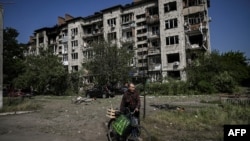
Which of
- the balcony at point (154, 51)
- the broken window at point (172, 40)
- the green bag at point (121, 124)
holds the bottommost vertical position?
the green bag at point (121, 124)

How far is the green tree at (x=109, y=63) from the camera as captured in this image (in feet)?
122

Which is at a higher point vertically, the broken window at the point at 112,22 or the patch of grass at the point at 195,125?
the broken window at the point at 112,22

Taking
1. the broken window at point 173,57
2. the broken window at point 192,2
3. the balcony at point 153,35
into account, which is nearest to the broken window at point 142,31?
the balcony at point 153,35

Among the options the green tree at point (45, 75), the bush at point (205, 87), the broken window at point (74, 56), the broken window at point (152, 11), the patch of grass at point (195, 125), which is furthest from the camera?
the broken window at point (74, 56)

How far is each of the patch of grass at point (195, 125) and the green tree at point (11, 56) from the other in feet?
146

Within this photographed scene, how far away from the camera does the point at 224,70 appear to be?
31766 mm

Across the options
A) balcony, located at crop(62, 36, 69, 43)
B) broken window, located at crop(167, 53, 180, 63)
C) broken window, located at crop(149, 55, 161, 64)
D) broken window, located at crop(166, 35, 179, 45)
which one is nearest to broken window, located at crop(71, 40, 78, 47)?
balcony, located at crop(62, 36, 69, 43)

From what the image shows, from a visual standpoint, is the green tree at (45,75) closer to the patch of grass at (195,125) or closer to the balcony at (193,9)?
the balcony at (193,9)

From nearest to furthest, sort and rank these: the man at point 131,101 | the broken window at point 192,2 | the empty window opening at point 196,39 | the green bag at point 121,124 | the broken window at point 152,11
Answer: the green bag at point 121,124
the man at point 131,101
the broken window at point 192,2
the empty window opening at point 196,39
the broken window at point 152,11

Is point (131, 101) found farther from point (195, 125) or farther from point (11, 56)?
point (11, 56)

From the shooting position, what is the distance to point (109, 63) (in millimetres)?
37750

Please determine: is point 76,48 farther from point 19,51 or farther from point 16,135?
point 16,135

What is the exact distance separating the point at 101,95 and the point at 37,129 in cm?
2101

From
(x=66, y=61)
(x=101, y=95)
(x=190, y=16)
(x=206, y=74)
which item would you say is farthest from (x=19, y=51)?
(x=206, y=74)
